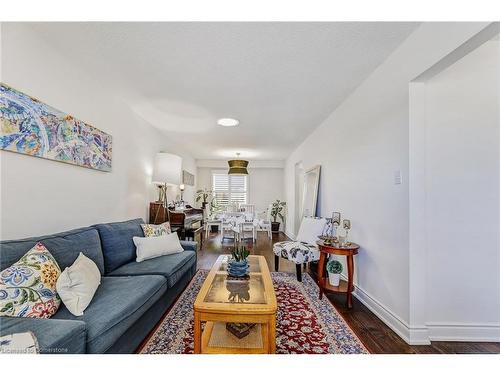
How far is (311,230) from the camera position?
334cm

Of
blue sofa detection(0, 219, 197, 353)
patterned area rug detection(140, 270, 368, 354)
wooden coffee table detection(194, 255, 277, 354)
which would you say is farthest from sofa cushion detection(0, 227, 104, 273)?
wooden coffee table detection(194, 255, 277, 354)

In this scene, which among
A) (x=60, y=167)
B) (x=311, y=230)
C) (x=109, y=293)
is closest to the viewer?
(x=109, y=293)

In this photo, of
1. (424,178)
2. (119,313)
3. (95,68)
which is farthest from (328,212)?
(95,68)

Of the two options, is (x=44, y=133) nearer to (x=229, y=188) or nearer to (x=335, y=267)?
(x=335, y=267)

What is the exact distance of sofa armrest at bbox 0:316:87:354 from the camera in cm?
98

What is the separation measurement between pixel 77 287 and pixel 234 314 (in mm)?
1008

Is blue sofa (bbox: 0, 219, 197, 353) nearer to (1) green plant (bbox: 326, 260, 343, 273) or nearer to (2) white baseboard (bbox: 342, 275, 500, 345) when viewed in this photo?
(1) green plant (bbox: 326, 260, 343, 273)

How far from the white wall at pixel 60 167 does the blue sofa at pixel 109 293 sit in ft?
0.95

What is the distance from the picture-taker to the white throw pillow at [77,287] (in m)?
1.30

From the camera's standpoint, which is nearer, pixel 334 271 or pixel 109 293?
pixel 109 293

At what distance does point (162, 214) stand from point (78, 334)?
9.18ft

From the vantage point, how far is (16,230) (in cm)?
162

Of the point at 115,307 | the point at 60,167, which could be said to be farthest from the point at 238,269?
the point at 60,167
